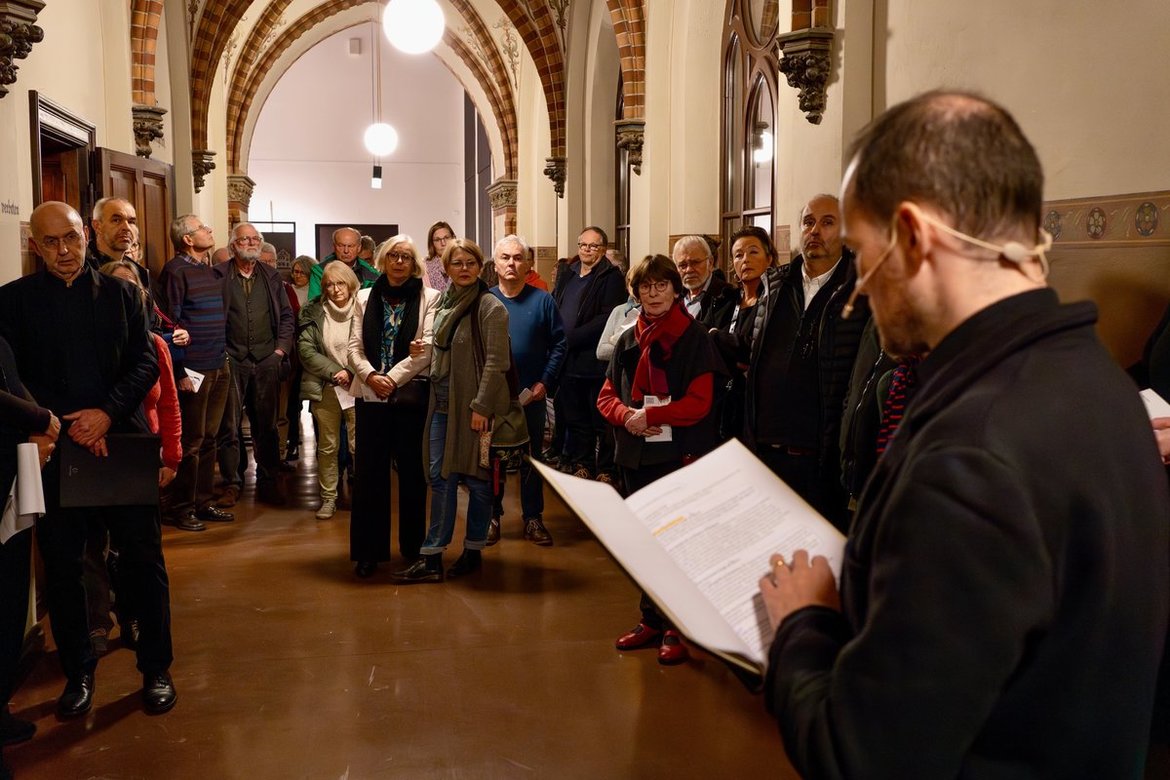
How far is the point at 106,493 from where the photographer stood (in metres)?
3.25

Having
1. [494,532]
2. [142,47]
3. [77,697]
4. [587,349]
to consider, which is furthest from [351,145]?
[77,697]

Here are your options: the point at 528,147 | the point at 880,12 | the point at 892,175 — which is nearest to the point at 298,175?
the point at 528,147

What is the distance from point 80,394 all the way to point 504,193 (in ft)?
37.3

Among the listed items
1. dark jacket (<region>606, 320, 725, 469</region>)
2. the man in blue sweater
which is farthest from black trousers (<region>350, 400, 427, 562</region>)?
dark jacket (<region>606, 320, 725, 469</region>)

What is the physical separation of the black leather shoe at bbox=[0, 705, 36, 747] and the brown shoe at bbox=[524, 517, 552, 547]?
9.12 feet

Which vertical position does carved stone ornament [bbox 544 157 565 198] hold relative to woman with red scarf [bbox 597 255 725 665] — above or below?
above

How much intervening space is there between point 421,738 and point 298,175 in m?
20.4

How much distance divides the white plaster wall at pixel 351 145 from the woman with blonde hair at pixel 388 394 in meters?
17.6

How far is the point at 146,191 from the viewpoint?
716 cm

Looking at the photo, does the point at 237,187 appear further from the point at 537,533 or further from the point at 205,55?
the point at 537,533

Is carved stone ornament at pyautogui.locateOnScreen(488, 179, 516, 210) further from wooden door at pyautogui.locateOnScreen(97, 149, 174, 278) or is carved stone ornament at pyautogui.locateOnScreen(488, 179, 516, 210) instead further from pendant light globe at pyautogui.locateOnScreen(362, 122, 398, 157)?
wooden door at pyautogui.locateOnScreen(97, 149, 174, 278)

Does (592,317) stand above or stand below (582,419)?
above

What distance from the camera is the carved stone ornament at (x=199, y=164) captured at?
9953 mm

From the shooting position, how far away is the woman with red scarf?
394 centimetres
